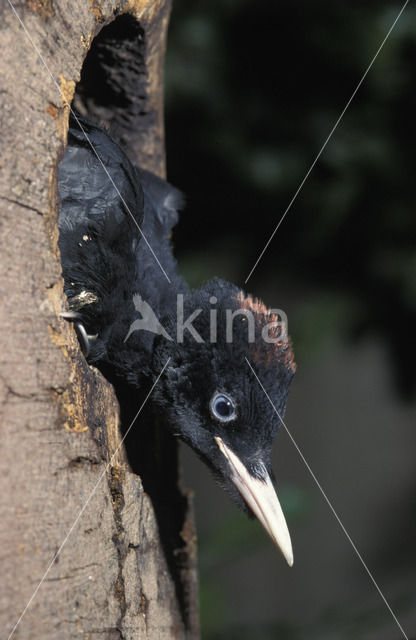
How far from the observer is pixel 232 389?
60.7 inches

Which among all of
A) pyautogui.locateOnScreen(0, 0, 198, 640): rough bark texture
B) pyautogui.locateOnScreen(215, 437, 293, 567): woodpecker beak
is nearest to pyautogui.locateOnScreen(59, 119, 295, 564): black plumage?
pyautogui.locateOnScreen(215, 437, 293, 567): woodpecker beak

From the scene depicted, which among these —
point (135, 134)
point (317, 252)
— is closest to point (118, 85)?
point (135, 134)

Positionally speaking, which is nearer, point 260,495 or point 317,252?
point 260,495

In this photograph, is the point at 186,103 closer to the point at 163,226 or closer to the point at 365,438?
the point at 163,226

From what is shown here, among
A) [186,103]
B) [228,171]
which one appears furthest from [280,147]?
[186,103]

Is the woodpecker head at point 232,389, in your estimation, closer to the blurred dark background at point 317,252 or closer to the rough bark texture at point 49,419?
the rough bark texture at point 49,419

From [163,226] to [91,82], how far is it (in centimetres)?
44

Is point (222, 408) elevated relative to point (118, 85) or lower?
lower

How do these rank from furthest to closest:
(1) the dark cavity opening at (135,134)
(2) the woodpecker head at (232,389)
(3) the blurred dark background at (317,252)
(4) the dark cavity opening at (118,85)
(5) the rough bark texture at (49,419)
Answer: (3) the blurred dark background at (317,252) → (4) the dark cavity opening at (118,85) → (1) the dark cavity opening at (135,134) → (2) the woodpecker head at (232,389) → (5) the rough bark texture at (49,419)

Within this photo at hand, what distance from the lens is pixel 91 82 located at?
6.43 feet

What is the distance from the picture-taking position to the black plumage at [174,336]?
1541 millimetres

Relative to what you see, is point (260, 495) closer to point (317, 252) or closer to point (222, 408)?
point (222, 408)

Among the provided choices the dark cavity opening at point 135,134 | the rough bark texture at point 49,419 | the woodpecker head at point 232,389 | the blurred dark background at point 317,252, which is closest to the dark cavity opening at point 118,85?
the dark cavity opening at point 135,134

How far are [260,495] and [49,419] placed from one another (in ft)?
2.04
